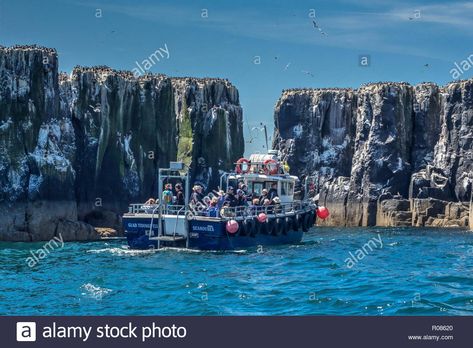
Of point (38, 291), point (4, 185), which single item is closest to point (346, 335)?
point (38, 291)

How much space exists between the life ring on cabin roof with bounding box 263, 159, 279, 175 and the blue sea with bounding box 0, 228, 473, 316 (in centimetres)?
768

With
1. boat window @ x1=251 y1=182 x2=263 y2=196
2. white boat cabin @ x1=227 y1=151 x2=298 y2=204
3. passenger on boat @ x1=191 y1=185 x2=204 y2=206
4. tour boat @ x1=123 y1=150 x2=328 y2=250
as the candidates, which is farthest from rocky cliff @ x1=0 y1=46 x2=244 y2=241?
tour boat @ x1=123 y1=150 x2=328 y2=250

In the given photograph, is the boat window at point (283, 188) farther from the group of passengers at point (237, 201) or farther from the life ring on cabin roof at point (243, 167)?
the life ring on cabin roof at point (243, 167)

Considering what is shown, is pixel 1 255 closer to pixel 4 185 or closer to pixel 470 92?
pixel 4 185

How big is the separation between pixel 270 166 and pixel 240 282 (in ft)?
73.0

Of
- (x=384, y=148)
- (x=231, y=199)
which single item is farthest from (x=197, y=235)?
(x=384, y=148)

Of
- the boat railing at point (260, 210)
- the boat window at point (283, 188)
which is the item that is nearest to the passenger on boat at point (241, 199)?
the boat railing at point (260, 210)

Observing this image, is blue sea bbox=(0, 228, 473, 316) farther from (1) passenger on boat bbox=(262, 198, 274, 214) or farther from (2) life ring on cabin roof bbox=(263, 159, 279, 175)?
(2) life ring on cabin roof bbox=(263, 159, 279, 175)

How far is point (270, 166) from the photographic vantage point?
5356 cm

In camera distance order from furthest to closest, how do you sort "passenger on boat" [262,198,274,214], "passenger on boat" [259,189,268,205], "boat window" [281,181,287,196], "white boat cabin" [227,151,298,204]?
"boat window" [281,181,287,196] < "white boat cabin" [227,151,298,204] < "passenger on boat" [259,189,268,205] < "passenger on boat" [262,198,274,214]

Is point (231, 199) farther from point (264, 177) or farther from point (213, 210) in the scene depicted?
point (264, 177)

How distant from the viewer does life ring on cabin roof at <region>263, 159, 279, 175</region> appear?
2092 inches

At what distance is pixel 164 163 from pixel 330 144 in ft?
86.1

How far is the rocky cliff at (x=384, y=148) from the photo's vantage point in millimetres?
89312
